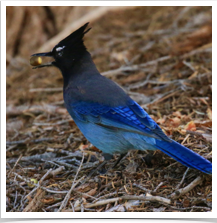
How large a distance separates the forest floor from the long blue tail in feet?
0.53

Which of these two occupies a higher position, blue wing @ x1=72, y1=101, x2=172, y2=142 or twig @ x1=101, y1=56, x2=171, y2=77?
twig @ x1=101, y1=56, x2=171, y2=77

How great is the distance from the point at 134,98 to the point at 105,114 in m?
1.44

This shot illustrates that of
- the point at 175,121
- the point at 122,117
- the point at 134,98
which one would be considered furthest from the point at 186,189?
the point at 134,98

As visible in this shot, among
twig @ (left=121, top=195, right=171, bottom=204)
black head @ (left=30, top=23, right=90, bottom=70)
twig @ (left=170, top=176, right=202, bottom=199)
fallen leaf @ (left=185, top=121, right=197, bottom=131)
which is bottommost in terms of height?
twig @ (left=170, top=176, right=202, bottom=199)

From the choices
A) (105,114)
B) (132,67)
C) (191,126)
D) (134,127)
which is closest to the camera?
(134,127)

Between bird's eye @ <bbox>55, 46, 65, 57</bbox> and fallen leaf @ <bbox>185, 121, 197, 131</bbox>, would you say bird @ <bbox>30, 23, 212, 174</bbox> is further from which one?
fallen leaf @ <bbox>185, 121, 197, 131</bbox>

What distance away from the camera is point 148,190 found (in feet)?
8.23

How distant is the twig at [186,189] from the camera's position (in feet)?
7.75

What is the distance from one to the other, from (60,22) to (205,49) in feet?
10.7

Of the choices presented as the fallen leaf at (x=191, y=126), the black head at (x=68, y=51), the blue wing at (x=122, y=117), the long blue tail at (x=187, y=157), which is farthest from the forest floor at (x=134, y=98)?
the black head at (x=68, y=51)

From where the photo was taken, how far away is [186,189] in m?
2.39

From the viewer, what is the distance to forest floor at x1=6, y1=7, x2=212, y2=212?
254 centimetres

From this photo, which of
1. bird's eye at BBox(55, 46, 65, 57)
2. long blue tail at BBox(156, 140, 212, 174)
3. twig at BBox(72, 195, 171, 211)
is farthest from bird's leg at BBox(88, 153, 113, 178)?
bird's eye at BBox(55, 46, 65, 57)

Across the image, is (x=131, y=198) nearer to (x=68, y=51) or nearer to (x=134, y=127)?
(x=134, y=127)
